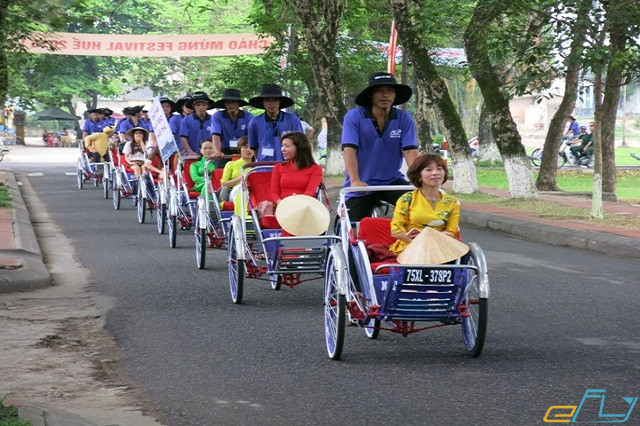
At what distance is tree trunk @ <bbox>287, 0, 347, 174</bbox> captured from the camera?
92.6 ft

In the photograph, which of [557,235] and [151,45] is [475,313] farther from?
[151,45]

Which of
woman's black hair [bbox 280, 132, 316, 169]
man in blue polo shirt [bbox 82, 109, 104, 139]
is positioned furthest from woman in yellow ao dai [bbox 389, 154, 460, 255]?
man in blue polo shirt [bbox 82, 109, 104, 139]

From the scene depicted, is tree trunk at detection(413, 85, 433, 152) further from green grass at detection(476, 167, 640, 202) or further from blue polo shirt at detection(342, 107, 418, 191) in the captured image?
blue polo shirt at detection(342, 107, 418, 191)

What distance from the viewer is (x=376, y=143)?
966 cm

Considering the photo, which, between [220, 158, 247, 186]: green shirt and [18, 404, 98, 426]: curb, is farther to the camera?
[220, 158, 247, 186]: green shirt

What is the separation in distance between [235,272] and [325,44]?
61.1 ft

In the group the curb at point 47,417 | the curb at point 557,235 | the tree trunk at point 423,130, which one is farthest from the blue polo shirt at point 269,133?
the tree trunk at point 423,130

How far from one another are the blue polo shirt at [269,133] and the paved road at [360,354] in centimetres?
135

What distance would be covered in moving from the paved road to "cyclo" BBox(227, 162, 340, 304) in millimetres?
224

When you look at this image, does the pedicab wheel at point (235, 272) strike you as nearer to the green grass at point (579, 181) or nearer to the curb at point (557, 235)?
the curb at point (557, 235)

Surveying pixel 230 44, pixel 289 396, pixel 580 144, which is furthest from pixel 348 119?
pixel 230 44

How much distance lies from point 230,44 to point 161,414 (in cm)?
3769

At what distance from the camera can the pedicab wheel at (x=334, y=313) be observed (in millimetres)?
7508

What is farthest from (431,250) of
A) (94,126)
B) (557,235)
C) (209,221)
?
(94,126)
